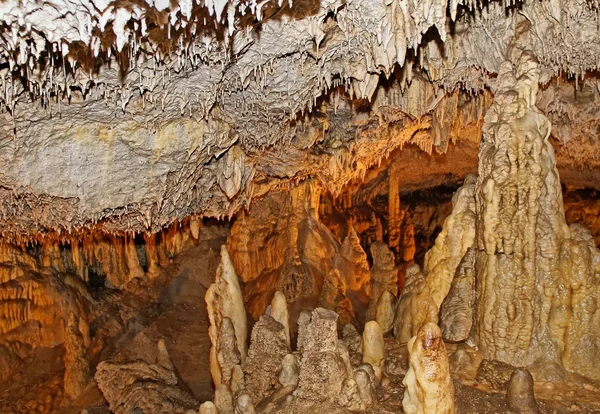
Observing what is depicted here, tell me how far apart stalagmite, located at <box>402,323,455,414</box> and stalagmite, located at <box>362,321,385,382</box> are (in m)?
1.53

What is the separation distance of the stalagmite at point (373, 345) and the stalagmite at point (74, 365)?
6.11 meters

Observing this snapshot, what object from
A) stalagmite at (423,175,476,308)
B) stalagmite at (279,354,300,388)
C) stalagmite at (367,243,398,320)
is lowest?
stalagmite at (279,354,300,388)

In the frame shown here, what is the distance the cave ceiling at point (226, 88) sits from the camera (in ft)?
15.0

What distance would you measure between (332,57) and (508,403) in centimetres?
389

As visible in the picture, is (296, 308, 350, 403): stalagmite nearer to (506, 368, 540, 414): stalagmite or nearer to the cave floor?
the cave floor

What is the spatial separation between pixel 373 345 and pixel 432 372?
170cm

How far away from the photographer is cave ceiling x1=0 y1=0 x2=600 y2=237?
4.57 metres

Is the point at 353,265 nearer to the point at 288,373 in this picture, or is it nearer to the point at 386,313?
the point at 386,313

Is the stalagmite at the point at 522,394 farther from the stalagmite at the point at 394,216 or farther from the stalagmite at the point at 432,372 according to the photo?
the stalagmite at the point at 394,216

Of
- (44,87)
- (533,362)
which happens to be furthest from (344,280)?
(44,87)

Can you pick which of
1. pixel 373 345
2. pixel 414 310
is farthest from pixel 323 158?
pixel 373 345

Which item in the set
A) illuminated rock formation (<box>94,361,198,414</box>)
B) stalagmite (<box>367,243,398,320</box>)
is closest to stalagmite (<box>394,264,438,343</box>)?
illuminated rock formation (<box>94,361,198,414</box>)

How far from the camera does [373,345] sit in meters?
6.55

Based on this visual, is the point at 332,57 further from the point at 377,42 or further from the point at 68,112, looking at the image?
the point at 68,112
